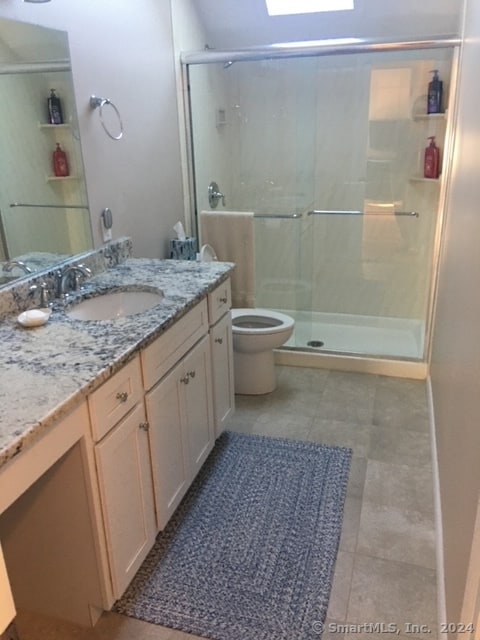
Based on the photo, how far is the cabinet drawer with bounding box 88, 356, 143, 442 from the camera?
145 cm

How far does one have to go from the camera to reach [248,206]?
3746mm

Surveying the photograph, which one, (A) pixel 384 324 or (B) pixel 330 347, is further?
(A) pixel 384 324

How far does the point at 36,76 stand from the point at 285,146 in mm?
2060

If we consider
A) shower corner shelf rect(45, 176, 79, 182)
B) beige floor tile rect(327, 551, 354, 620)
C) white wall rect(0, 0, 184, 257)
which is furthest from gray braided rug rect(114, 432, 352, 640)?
shower corner shelf rect(45, 176, 79, 182)

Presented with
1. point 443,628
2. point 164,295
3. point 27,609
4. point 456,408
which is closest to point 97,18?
point 164,295

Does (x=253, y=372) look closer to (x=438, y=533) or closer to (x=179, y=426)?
(x=179, y=426)

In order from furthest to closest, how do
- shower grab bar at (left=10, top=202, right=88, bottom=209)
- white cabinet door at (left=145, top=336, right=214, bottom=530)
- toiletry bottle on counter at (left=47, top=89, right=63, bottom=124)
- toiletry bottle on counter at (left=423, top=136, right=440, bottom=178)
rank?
toiletry bottle on counter at (left=423, top=136, right=440, bottom=178), toiletry bottle on counter at (left=47, top=89, right=63, bottom=124), shower grab bar at (left=10, top=202, right=88, bottom=209), white cabinet door at (left=145, top=336, right=214, bottom=530)

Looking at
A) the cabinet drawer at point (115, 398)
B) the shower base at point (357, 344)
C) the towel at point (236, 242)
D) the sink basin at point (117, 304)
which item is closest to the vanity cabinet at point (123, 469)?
the cabinet drawer at point (115, 398)

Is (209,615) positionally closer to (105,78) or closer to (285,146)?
(105,78)

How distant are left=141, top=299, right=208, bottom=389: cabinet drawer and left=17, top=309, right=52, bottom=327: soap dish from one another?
0.38m

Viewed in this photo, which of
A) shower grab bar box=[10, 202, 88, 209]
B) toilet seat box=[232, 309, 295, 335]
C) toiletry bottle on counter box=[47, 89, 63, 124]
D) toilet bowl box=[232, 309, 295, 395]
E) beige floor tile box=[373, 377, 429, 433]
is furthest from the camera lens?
toilet seat box=[232, 309, 295, 335]

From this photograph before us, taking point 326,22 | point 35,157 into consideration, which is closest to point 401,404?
point 35,157

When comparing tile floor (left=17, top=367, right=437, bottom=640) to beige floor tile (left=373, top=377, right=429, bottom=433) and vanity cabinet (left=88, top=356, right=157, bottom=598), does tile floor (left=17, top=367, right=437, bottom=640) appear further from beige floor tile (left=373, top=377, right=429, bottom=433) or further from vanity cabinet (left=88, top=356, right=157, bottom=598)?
vanity cabinet (left=88, top=356, right=157, bottom=598)

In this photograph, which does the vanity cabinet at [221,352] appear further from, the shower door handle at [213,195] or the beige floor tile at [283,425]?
the shower door handle at [213,195]
